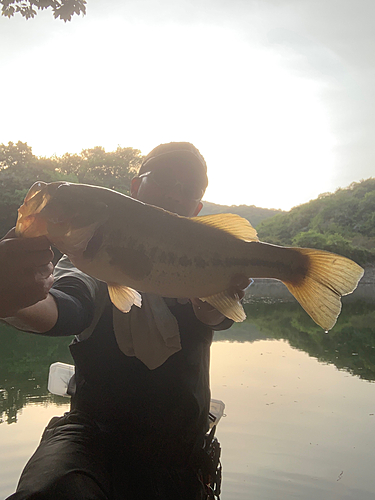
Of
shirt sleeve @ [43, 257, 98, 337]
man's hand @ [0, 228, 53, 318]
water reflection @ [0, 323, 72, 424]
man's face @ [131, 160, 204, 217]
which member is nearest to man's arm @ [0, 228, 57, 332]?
man's hand @ [0, 228, 53, 318]

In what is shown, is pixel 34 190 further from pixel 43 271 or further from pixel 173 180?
pixel 173 180

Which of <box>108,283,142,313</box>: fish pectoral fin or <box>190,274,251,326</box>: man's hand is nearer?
<box>108,283,142,313</box>: fish pectoral fin

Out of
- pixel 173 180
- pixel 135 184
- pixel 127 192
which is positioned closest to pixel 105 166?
pixel 127 192

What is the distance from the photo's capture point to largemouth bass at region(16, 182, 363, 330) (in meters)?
1.62

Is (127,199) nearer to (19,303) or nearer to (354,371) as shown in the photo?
(19,303)

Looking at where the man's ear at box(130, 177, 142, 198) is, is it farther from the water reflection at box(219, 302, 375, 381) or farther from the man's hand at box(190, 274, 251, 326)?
the water reflection at box(219, 302, 375, 381)

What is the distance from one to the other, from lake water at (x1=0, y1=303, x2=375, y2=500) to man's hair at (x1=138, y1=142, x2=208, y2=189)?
3.45 m

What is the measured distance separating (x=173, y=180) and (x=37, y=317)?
5.14 ft

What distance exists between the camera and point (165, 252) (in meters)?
1.72

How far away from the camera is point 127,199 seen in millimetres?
1730

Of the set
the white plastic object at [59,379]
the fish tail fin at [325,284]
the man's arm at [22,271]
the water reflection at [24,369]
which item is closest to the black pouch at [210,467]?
the white plastic object at [59,379]

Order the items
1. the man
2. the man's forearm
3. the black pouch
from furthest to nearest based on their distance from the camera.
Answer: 1. the black pouch
2. the man
3. the man's forearm

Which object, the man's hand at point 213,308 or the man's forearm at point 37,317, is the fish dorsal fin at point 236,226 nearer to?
the man's hand at point 213,308

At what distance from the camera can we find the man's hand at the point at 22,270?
1580mm
